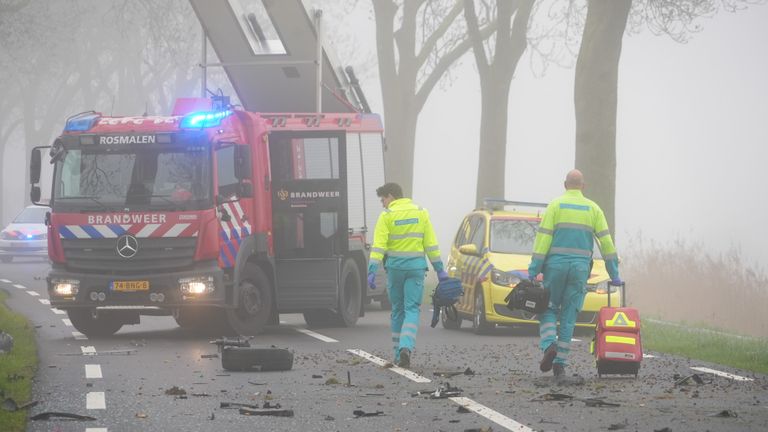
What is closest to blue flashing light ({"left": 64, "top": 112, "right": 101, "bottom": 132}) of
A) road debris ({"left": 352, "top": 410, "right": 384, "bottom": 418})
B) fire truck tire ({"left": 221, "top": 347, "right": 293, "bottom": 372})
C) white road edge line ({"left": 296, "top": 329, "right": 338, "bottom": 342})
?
white road edge line ({"left": 296, "top": 329, "right": 338, "bottom": 342})

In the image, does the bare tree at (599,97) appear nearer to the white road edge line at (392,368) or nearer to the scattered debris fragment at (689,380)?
the white road edge line at (392,368)

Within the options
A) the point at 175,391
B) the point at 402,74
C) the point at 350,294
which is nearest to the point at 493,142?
the point at 402,74

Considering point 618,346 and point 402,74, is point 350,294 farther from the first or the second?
point 402,74

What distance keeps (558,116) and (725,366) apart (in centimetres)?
8399

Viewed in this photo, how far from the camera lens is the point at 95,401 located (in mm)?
11062

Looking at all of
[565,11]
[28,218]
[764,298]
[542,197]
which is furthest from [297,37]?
[542,197]

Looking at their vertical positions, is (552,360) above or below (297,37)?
below

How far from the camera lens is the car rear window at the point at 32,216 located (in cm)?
4209

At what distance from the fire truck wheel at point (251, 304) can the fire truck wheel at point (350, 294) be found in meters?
1.33

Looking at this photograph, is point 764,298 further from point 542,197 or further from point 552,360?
point 542,197

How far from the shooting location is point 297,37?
69.0 ft

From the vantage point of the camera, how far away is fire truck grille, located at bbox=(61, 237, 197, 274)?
17.4m

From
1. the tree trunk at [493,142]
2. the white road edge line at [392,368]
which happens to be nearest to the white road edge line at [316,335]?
the white road edge line at [392,368]

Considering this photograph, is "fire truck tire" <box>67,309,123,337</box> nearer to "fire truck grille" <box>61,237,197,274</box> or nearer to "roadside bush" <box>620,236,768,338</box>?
"fire truck grille" <box>61,237,197,274</box>
